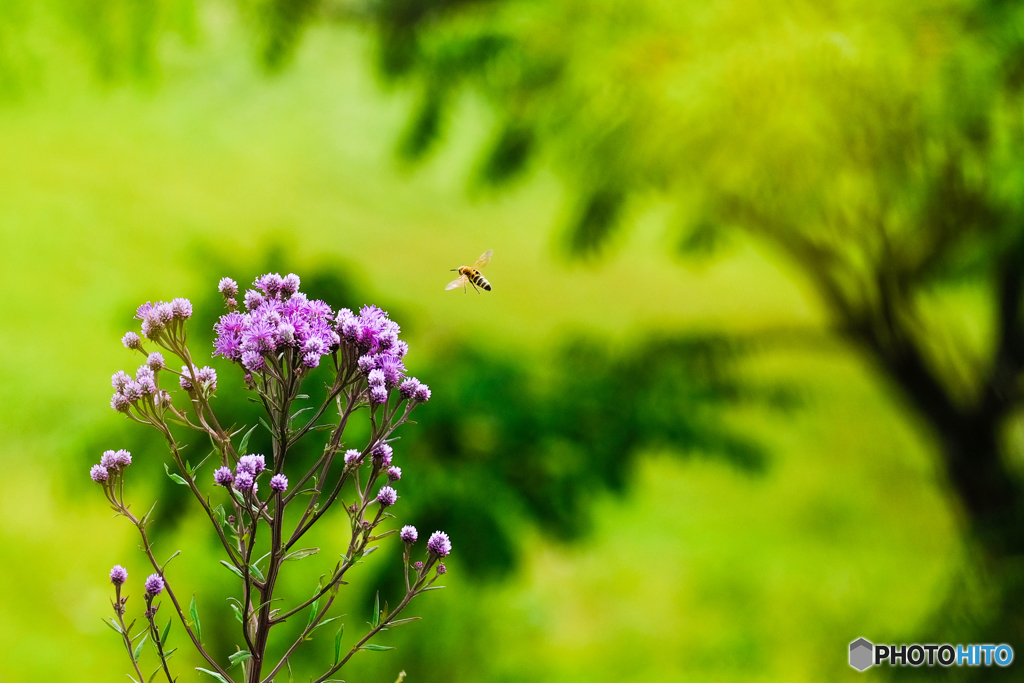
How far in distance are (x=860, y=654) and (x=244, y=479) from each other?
2.07m

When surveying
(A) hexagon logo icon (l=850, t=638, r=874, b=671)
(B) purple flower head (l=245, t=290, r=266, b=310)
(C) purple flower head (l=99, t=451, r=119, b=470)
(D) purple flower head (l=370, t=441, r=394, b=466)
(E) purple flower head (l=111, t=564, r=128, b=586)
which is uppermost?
(A) hexagon logo icon (l=850, t=638, r=874, b=671)

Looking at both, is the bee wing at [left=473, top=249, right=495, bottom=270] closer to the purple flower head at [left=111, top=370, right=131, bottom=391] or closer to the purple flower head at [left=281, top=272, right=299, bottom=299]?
the purple flower head at [left=281, top=272, right=299, bottom=299]

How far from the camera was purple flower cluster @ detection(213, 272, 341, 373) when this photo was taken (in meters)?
0.58

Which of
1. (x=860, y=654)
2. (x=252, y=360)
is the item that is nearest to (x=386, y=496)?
(x=252, y=360)

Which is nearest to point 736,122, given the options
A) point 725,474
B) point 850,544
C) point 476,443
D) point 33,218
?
point 476,443

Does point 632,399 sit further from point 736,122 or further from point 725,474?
point 725,474

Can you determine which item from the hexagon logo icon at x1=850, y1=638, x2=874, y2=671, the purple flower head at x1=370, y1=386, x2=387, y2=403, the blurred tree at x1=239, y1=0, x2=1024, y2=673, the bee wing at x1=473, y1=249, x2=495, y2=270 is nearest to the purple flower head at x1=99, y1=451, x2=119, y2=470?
the purple flower head at x1=370, y1=386, x2=387, y2=403

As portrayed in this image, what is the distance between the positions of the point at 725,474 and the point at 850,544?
0.82 m

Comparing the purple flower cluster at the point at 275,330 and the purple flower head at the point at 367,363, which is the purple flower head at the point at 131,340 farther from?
the purple flower head at the point at 367,363

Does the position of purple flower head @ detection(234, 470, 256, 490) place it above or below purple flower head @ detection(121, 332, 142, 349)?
below

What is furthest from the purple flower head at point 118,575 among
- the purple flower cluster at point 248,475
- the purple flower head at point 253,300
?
the purple flower head at point 253,300

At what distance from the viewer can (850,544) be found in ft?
14.9

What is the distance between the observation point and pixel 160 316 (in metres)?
0.60

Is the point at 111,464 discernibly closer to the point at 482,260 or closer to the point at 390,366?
the point at 390,366
